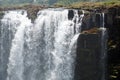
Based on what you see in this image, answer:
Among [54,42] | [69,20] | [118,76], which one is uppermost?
[69,20]

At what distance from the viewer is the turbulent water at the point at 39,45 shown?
39094 mm

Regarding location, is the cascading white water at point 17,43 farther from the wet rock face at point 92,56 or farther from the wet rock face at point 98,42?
the wet rock face at point 92,56

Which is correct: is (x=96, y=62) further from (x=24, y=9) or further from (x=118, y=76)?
(x=24, y=9)

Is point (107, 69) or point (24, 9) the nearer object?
point (107, 69)

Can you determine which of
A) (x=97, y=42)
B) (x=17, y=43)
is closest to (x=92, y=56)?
(x=97, y=42)

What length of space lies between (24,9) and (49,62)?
982 centimetres

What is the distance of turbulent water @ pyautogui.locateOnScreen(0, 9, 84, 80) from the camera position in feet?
128

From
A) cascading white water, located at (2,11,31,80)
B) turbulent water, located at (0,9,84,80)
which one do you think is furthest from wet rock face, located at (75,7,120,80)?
cascading white water, located at (2,11,31,80)

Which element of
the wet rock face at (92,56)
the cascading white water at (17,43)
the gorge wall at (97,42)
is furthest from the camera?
the cascading white water at (17,43)

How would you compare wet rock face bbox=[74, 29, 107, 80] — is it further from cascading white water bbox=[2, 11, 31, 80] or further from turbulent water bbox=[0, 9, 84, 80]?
cascading white water bbox=[2, 11, 31, 80]

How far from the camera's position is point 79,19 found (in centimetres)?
3881

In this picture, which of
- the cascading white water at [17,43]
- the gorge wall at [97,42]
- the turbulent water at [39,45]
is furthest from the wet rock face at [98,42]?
the cascading white water at [17,43]

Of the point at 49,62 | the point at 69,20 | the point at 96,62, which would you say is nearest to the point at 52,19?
the point at 69,20

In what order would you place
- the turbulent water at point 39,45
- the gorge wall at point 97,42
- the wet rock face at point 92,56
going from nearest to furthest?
the wet rock face at point 92,56, the gorge wall at point 97,42, the turbulent water at point 39,45
